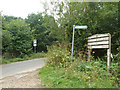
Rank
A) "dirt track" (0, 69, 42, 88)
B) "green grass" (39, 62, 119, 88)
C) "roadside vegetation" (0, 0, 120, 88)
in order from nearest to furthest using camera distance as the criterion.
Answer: "green grass" (39, 62, 119, 88)
"roadside vegetation" (0, 0, 120, 88)
"dirt track" (0, 69, 42, 88)

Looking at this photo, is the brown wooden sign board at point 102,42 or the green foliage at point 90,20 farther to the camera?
the green foliage at point 90,20

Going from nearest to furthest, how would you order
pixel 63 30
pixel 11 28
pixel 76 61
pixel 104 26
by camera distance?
pixel 76 61
pixel 104 26
pixel 63 30
pixel 11 28

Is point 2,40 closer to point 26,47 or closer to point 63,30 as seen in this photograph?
point 26,47

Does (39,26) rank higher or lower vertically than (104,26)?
higher

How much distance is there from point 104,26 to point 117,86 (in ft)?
10.7

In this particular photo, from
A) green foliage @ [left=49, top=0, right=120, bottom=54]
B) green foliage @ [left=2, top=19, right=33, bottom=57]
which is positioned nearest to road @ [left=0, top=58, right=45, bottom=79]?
green foliage @ [left=49, top=0, right=120, bottom=54]

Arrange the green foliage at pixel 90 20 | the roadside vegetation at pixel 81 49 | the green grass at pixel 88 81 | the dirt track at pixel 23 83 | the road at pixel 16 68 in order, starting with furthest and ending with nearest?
the road at pixel 16 68 → the green foliage at pixel 90 20 → the dirt track at pixel 23 83 → the roadside vegetation at pixel 81 49 → the green grass at pixel 88 81

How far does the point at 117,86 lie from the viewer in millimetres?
2775

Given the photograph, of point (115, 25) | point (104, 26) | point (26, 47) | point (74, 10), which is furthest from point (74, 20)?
point (26, 47)

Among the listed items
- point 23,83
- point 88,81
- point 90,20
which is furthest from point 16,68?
point 90,20

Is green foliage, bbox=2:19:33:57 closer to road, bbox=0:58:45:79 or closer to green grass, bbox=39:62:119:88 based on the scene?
road, bbox=0:58:45:79

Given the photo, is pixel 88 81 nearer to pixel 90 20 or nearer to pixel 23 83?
pixel 23 83

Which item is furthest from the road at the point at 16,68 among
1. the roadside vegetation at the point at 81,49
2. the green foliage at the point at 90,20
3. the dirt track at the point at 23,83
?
the green foliage at the point at 90,20

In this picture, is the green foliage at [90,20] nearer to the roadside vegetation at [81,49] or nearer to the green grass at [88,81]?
the roadside vegetation at [81,49]
